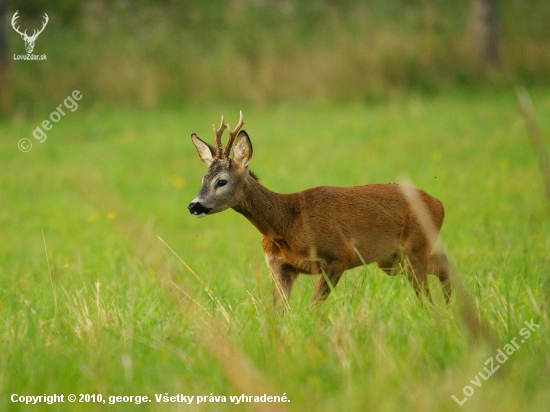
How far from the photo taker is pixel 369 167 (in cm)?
1181

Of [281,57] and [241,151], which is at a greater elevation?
[241,151]

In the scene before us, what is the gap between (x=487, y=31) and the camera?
18.8 meters

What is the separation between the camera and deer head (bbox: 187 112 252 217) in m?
5.22

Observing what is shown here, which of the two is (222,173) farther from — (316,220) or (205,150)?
(316,220)

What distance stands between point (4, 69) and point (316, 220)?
13574 mm

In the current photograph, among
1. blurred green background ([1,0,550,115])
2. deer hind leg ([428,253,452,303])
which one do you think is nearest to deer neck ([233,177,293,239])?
deer hind leg ([428,253,452,303])

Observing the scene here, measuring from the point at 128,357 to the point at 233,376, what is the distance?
Answer: 791mm

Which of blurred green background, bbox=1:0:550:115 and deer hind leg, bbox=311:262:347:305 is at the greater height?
blurred green background, bbox=1:0:550:115

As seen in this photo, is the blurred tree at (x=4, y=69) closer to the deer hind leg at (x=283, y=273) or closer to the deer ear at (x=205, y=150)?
the deer ear at (x=205, y=150)

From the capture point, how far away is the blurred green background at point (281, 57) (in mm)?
17969

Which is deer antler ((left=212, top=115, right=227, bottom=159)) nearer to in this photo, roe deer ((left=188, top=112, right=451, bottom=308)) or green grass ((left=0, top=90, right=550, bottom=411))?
roe deer ((left=188, top=112, right=451, bottom=308))

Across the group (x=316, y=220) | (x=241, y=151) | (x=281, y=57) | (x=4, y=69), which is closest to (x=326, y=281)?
(x=316, y=220)

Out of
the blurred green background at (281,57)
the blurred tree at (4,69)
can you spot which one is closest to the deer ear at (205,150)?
the blurred green background at (281,57)

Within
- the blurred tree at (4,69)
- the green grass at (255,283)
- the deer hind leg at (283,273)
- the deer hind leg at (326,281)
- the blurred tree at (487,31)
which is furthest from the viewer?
the blurred tree at (487,31)
